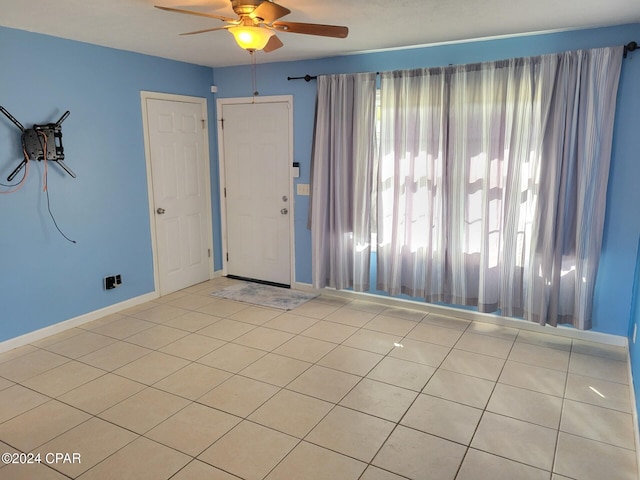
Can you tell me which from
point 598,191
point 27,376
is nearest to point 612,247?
point 598,191

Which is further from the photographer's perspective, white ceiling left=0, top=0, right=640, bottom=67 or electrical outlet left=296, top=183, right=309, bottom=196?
electrical outlet left=296, top=183, right=309, bottom=196

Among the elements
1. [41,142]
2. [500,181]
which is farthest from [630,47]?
[41,142]

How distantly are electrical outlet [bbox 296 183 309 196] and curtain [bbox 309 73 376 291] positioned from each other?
0.69 ft

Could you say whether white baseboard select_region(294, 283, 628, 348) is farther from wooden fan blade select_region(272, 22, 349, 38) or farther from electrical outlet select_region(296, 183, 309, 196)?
wooden fan blade select_region(272, 22, 349, 38)

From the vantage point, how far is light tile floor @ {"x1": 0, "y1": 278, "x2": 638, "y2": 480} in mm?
2335

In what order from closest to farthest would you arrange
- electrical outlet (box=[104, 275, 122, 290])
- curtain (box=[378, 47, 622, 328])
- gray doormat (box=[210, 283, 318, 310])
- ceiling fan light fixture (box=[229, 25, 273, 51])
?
ceiling fan light fixture (box=[229, 25, 273, 51])
curtain (box=[378, 47, 622, 328])
electrical outlet (box=[104, 275, 122, 290])
gray doormat (box=[210, 283, 318, 310])

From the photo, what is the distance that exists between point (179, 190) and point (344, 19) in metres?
2.74

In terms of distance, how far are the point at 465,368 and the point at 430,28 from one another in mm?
2552

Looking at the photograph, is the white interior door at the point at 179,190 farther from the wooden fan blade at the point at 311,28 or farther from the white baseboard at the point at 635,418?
the white baseboard at the point at 635,418

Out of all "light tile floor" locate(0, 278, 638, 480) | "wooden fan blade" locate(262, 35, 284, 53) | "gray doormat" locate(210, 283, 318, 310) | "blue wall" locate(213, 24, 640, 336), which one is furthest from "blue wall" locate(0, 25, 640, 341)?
"wooden fan blade" locate(262, 35, 284, 53)

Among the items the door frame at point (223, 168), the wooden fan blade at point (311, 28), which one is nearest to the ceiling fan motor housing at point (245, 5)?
the wooden fan blade at point (311, 28)

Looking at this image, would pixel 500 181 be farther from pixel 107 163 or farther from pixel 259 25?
pixel 107 163

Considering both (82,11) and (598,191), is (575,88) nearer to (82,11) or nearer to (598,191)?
(598,191)

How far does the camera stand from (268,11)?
7.87ft
